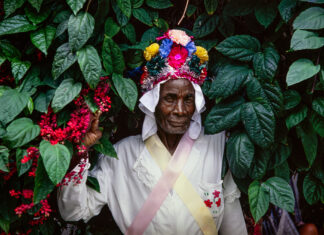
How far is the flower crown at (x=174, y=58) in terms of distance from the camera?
1746 mm

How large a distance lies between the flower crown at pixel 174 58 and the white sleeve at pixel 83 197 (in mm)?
553

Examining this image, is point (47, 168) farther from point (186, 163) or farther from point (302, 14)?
point (302, 14)

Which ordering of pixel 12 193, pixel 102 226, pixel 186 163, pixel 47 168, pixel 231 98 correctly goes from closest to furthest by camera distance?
1. pixel 47 168
2. pixel 12 193
3. pixel 231 98
4. pixel 186 163
5. pixel 102 226

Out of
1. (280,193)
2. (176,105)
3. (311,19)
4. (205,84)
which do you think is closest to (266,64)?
(311,19)

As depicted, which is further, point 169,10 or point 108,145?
point 169,10

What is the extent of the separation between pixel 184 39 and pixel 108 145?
2.08 ft

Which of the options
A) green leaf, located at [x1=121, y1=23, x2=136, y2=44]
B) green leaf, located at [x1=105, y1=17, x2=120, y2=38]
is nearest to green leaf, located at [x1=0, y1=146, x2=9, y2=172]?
green leaf, located at [x1=105, y1=17, x2=120, y2=38]

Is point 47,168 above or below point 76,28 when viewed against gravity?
below

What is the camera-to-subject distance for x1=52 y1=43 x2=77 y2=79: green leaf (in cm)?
142

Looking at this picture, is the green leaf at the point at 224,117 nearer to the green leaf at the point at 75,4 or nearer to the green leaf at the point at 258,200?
the green leaf at the point at 258,200

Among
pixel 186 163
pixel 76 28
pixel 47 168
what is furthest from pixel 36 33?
pixel 186 163

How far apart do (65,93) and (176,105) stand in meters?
0.59

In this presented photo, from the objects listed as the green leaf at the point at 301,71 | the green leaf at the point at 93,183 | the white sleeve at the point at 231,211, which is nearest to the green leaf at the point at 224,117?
the green leaf at the point at 301,71

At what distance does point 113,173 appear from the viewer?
1891 millimetres
